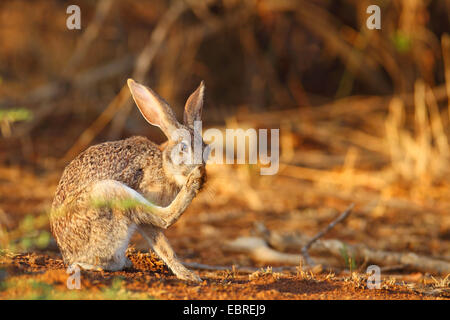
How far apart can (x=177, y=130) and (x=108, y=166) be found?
1.75 feet

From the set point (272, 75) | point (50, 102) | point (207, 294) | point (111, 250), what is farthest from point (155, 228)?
point (272, 75)

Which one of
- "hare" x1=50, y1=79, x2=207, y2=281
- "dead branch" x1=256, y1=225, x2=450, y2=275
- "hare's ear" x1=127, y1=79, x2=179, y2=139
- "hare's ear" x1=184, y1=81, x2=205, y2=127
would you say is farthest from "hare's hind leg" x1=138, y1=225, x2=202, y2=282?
"dead branch" x1=256, y1=225, x2=450, y2=275

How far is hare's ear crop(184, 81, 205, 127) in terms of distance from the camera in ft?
14.9

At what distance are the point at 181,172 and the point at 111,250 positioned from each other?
68 centimetres

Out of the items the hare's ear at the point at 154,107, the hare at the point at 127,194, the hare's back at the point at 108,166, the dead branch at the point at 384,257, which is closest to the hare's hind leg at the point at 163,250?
the hare at the point at 127,194

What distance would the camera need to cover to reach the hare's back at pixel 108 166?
421cm

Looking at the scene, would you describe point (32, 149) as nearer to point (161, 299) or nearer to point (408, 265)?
point (408, 265)

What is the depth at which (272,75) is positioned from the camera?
11375 mm

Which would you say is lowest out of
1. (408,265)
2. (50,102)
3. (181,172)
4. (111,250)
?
(408,265)

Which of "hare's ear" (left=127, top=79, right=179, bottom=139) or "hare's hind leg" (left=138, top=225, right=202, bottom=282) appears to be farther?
"hare's ear" (left=127, top=79, right=179, bottom=139)

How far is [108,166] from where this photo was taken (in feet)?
13.9

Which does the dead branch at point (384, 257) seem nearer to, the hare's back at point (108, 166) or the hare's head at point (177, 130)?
the hare's head at point (177, 130)

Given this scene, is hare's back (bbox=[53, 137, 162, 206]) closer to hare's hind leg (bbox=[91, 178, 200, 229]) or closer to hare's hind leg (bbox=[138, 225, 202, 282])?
hare's hind leg (bbox=[91, 178, 200, 229])

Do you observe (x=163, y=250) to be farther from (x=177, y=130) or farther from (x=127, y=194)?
(x=177, y=130)
